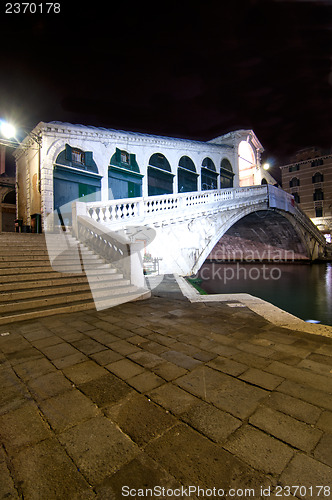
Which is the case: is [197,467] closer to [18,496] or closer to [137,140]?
[18,496]

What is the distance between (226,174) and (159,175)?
374 inches

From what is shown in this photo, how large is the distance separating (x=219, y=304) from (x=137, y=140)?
41.7ft

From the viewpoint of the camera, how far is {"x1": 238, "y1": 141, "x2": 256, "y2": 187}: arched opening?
27.4 meters

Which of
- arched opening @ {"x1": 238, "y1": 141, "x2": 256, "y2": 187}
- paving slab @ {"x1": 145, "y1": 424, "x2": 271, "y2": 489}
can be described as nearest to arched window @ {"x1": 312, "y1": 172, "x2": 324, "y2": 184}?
arched opening @ {"x1": 238, "y1": 141, "x2": 256, "y2": 187}

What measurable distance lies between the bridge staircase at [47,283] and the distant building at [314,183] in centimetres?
4085

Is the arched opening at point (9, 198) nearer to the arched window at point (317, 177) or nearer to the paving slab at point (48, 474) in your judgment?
the paving slab at point (48, 474)

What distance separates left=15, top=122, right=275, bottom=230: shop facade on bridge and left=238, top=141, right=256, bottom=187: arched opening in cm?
995

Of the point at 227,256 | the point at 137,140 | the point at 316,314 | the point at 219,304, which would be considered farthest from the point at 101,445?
the point at 227,256

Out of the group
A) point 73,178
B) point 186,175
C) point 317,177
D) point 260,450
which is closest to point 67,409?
point 260,450

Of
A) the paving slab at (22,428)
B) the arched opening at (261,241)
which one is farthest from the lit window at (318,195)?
the paving slab at (22,428)

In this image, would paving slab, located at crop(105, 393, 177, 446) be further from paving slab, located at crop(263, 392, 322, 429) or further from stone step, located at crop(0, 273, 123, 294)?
stone step, located at crop(0, 273, 123, 294)

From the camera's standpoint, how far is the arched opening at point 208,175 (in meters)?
20.0

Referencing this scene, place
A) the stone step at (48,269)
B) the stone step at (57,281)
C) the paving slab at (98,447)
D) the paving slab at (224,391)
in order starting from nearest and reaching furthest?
the paving slab at (98,447)
the paving slab at (224,391)
the stone step at (57,281)
the stone step at (48,269)

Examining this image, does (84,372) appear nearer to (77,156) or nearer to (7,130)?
(77,156)
